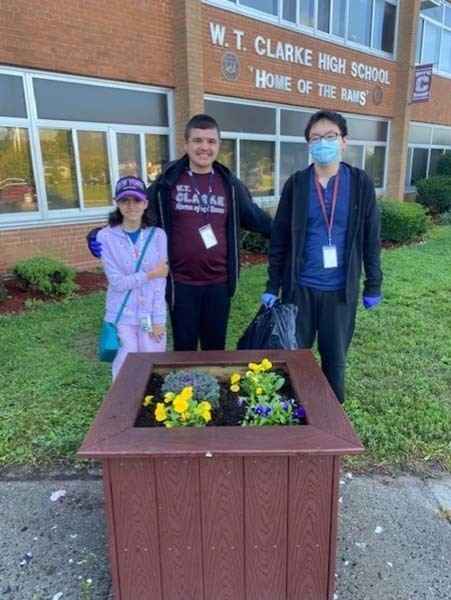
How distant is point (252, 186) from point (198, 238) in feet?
25.5

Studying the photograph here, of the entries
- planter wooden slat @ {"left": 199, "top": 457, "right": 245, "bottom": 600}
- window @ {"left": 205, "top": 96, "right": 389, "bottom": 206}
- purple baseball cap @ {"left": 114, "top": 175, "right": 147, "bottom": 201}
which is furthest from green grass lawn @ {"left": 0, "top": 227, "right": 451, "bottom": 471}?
window @ {"left": 205, "top": 96, "right": 389, "bottom": 206}

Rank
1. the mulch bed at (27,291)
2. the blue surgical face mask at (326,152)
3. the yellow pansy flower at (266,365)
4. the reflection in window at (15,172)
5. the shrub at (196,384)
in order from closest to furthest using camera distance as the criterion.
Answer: the shrub at (196,384)
the yellow pansy flower at (266,365)
the blue surgical face mask at (326,152)
the mulch bed at (27,291)
the reflection in window at (15,172)

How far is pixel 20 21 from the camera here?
6.13 m

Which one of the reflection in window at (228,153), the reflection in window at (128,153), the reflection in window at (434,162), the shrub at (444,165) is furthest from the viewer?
the reflection in window at (434,162)

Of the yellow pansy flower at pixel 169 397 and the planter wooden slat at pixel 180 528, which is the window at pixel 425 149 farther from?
the planter wooden slat at pixel 180 528

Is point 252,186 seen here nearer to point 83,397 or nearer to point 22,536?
point 83,397

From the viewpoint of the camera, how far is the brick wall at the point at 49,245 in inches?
262

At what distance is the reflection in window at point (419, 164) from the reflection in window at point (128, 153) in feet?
36.7

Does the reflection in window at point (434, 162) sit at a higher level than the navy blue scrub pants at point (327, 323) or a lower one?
higher

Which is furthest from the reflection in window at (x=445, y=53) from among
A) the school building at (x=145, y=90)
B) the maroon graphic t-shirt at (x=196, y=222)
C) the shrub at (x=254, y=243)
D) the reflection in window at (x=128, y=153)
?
the maroon graphic t-shirt at (x=196, y=222)

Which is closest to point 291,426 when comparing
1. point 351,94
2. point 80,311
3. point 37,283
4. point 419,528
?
point 419,528

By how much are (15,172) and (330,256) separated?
18.4 ft

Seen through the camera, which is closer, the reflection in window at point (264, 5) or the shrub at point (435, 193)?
the reflection in window at point (264, 5)

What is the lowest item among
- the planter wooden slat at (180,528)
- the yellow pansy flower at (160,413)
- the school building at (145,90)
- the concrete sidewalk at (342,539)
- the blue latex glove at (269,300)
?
the concrete sidewalk at (342,539)
